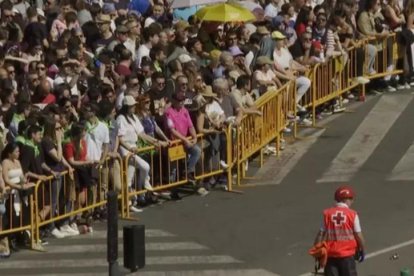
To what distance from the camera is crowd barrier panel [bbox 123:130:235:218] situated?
79.3 ft

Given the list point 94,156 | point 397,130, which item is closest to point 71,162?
point 94,156

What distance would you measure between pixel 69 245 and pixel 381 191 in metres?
5.27

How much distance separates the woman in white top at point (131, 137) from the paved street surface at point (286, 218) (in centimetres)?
61

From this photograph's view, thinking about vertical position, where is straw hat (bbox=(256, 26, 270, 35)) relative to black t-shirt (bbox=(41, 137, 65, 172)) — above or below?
above

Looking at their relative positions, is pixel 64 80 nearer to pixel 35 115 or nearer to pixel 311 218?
pixel 35 115

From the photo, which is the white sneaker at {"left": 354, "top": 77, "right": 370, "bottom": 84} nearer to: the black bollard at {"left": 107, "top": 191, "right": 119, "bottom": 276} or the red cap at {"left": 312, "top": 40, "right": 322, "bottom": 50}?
the red cap at {"left": 312, "top": 40, "right": 322, "bottom": 50}

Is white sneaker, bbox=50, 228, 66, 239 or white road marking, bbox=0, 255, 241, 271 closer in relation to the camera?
white road marking, bbox=0, 255, 241, 271

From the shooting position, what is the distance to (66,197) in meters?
23.1

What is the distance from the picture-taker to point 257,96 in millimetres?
26969

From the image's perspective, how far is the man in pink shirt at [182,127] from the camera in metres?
24.7

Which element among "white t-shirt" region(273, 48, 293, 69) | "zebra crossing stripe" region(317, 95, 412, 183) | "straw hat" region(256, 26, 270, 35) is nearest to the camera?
"zebra crossing stripe" region(317, 95, 412, 183)

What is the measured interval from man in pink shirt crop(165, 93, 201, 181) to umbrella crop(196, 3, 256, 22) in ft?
14.5

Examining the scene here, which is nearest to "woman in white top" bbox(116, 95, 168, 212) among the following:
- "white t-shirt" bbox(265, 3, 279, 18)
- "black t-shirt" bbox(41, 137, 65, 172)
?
"black t-shirt" bbox(41, 137, 65, 172)

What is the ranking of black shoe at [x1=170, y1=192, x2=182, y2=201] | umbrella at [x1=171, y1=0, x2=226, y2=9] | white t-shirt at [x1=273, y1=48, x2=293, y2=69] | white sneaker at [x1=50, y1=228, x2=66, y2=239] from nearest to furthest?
1. white sneaker at [x1=50, y1=228, x2=66, y2=239]
2. black shoe at [x1=170, y1=192, x2=182, y2=201]
3. white t-shirt at [x1=273, y1=48, x2=293, y2=69]
4. umbrella at [x1=171, y1=0, x2=226, y2=9]
